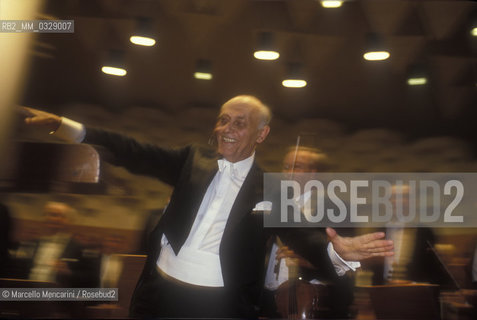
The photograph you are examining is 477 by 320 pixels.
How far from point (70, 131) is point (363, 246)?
1.42 m

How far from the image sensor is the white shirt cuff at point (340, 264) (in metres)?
2.20

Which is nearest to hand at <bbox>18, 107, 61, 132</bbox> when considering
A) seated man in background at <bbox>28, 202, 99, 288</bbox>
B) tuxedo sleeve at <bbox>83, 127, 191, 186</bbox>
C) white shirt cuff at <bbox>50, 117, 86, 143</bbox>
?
white shirt cuff at <bbox>50, 117, 86, 143</bbox>

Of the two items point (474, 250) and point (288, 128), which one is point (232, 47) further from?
point (474, 250)

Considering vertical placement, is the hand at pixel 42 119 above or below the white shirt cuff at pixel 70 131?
above

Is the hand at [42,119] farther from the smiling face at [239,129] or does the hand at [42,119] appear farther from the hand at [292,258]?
the hand at [292,258]

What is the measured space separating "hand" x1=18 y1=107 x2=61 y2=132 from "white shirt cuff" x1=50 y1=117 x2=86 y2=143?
0.02 m

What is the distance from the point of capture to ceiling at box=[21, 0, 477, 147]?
2.25 meters

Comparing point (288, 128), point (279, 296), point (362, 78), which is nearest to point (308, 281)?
point (279, 296)

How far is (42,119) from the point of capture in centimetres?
224

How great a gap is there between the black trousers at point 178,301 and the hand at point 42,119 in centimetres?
81

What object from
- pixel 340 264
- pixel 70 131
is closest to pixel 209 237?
pixel 340 264

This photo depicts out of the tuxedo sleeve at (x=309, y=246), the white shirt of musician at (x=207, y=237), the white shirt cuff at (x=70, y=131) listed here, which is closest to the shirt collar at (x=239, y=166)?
the white shirt of musician at (x=207, y=237)

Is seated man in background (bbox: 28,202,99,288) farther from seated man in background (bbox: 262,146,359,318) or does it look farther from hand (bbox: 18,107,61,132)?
seated man in background (bbox: 262,146,359,318)

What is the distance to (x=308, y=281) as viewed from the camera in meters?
2.18
